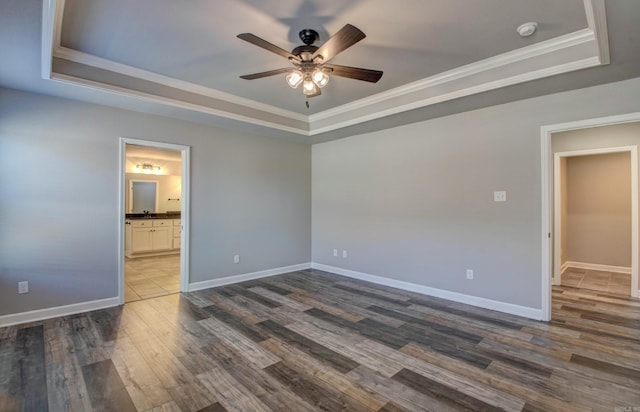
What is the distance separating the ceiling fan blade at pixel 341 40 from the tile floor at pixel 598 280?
520cm

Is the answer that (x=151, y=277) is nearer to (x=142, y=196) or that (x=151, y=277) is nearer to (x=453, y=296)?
(x=142, y=196)

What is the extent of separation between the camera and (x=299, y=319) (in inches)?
134

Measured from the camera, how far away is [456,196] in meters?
4.11

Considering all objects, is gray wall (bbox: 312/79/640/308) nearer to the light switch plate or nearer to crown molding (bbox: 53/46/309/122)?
the light switch plate

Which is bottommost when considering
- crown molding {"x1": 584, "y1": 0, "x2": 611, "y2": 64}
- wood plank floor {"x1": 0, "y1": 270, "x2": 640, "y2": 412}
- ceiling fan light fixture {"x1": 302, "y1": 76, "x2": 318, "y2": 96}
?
wood plank floor {"x1": 0, "y1": 270, "x2": 640, "y2": 412}

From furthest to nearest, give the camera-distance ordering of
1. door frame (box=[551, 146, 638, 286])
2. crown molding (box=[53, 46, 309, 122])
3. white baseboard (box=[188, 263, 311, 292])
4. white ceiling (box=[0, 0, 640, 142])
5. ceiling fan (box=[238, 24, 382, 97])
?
1. white baseboard (box=[188, 263, 311, 292])
2. door frame (box=[551, 146, 638, 286])
3. crown molding (box=[53, 46, 309, 122])
4. ceiling fan (box=[238, 24, 382, 97])
5. white ceiling (box=[0, 0, 640, 142])

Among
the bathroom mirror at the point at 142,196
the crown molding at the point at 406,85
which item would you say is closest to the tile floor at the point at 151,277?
the bathroom mirror at the point at 142,196

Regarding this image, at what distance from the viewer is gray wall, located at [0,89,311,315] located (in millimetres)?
3279

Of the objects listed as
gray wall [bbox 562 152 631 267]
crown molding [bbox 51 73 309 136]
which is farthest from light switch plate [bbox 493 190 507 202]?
gray wall [bbox 562 152 631 267]

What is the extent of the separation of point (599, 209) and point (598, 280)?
160 cm

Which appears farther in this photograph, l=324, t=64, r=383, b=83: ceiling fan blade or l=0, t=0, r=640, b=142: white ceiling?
l=324, t=64, r=383, b=83: ceiling fan blade

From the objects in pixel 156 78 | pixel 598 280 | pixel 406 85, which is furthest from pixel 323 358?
pixel 598 280

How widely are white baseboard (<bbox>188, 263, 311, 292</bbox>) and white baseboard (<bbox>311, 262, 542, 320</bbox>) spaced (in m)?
0.80

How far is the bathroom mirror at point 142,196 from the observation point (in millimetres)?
8078
